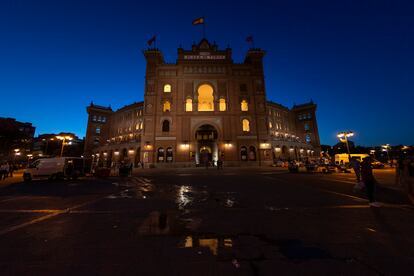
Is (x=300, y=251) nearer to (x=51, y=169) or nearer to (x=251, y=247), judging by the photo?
(x=251, y=247)

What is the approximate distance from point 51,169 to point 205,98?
3035 cm

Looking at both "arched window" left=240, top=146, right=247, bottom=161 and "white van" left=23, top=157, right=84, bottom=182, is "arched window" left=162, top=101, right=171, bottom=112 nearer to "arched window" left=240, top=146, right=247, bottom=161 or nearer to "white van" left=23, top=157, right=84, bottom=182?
"arched window" left=240, top=146, right=247, bottom=161

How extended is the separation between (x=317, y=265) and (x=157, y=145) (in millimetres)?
33807

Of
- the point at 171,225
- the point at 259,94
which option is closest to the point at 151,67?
the point at 259,94

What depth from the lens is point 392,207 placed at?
5457mm

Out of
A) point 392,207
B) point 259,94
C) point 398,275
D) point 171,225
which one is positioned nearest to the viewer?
point 398,275

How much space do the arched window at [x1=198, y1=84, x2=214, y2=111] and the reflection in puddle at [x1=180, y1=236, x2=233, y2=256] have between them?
36335 millimetres

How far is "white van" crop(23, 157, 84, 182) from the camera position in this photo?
50.4ft

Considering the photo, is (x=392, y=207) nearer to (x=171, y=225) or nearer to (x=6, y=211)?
(x=171, y=225)

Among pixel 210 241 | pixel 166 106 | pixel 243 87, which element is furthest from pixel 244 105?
pixel 210 241

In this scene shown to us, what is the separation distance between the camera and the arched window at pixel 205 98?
3867 cm

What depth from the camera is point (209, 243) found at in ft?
9.87

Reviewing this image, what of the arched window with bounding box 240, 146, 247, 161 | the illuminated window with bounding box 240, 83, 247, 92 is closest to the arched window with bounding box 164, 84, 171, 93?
the illuminated window with bounding box 240, 83, 247, 92

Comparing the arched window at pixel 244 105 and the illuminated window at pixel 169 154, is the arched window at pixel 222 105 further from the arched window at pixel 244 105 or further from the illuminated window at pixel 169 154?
the illuminated window at pixel 169 154
